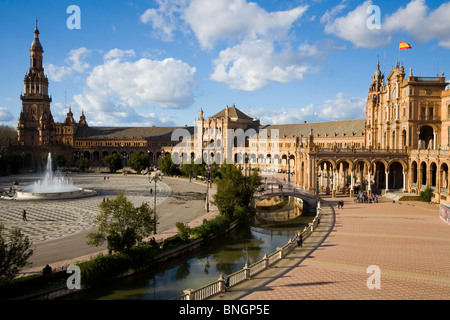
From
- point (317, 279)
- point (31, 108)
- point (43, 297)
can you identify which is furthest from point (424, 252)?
point (31, 108)

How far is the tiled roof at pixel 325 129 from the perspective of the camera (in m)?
88.9

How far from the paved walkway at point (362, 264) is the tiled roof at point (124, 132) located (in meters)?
110

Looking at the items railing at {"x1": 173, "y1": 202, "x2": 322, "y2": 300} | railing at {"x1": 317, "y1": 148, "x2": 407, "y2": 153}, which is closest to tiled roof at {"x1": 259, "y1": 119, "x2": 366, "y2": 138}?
railing at {"x1": 317, "y1": 148, "x2": 407, "y2": 153}

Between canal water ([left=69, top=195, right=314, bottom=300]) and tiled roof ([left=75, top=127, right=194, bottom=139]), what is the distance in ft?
340

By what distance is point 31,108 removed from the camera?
12544 centimetres

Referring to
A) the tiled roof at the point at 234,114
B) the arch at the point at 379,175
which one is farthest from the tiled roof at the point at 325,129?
the arch at the point at 379,175

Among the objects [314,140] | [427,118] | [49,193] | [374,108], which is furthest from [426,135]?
[49,193]

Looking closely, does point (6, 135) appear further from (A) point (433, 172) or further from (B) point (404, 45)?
(A) point (433, 172)

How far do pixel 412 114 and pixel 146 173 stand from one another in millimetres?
68111

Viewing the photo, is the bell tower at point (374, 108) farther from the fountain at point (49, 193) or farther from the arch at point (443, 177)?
the fountain at point (49, 193)

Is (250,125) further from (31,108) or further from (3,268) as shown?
(3,268)

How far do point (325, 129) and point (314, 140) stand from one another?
16.2 feet

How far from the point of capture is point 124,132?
140 metres

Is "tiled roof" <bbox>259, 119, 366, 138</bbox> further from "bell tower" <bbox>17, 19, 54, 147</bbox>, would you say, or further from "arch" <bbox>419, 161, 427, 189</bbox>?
"bell tower" <bbox>17, 19, 54, 147</bbox>
